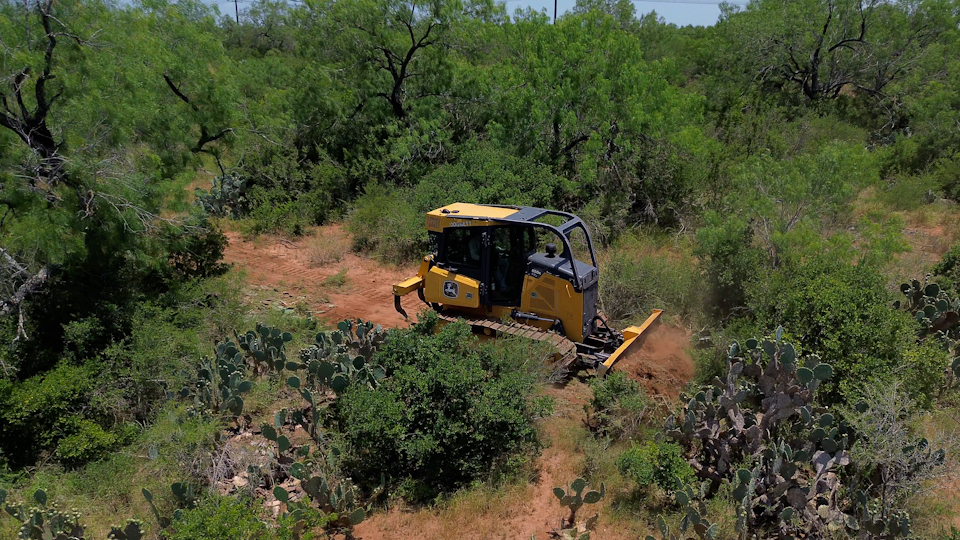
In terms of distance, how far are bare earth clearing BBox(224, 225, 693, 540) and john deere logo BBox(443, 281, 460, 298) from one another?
6.81 feet

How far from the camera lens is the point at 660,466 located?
5.99 m

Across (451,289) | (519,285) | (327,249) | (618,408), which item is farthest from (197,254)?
(618,408)

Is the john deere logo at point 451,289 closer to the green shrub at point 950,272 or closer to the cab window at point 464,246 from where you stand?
the cab window at point 464,246

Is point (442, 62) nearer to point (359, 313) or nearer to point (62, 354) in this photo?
point (359, 313)

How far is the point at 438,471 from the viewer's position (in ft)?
21.5

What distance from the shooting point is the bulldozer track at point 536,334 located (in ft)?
26.3

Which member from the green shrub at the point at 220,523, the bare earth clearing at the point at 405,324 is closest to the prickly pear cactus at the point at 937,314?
the bare earth clearing at the point at 405,324

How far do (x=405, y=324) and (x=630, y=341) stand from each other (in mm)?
4502

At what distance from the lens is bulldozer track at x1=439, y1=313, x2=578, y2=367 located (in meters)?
8.02

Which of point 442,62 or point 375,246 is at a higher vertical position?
point 442,62

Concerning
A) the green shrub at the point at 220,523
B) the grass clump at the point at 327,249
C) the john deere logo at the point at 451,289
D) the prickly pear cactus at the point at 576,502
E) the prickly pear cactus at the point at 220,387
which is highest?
the john deere logo at the point at 451,289

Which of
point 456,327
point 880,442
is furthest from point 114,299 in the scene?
point 880,442

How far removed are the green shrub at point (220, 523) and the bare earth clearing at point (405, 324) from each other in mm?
1169

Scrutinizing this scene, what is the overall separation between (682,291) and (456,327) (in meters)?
4.81
